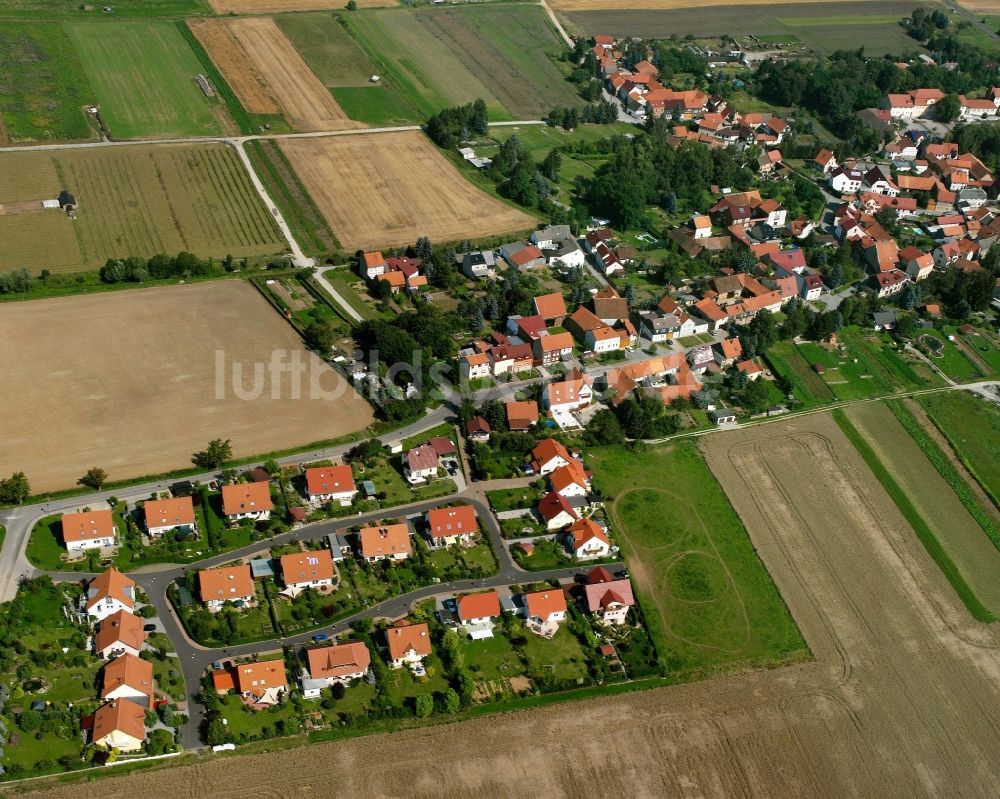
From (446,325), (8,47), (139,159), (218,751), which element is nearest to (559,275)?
(446,325)

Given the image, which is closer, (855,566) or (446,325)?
(855,566)

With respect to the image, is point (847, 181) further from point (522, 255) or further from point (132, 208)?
point (132, 208)

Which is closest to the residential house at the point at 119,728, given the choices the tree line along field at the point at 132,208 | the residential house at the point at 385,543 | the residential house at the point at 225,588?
the residential house at the point at 225,588

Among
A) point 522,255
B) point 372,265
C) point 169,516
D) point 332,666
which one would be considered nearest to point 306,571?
point 332,666

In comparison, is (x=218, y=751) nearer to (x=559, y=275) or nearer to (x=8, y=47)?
(x=559, y=275)

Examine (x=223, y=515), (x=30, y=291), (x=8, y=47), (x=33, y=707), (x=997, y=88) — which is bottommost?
(x=33, y=707)

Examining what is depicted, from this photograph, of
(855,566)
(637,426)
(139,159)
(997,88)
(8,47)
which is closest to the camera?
(855,566)
